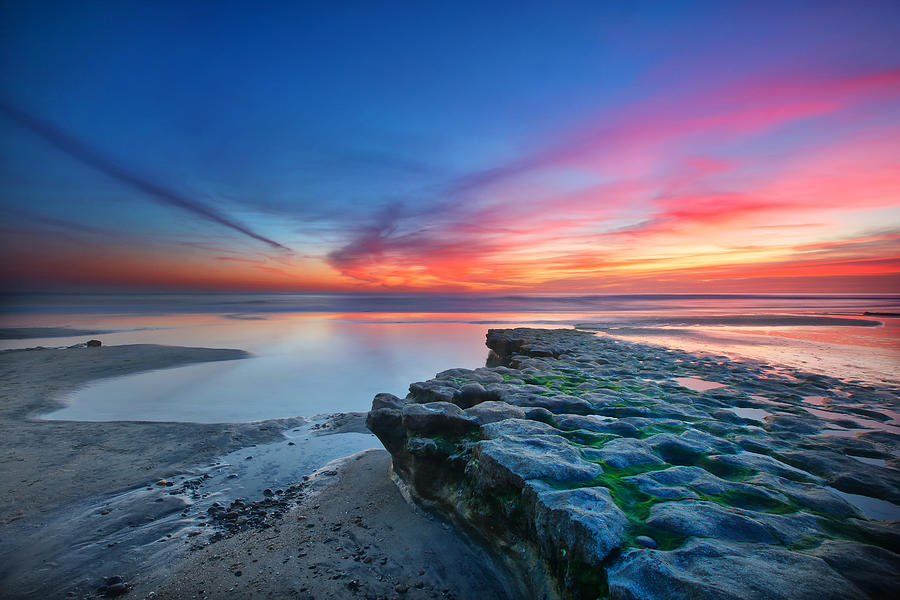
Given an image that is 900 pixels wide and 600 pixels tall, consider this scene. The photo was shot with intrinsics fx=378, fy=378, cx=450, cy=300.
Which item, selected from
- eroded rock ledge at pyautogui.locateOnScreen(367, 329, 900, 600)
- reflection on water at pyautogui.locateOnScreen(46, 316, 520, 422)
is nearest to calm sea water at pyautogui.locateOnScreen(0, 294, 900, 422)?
reflection on water at pyautogui.locateOnScreen(46, 316, 520, 422)

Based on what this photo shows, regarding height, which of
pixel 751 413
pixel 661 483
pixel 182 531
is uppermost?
pixel 661 483

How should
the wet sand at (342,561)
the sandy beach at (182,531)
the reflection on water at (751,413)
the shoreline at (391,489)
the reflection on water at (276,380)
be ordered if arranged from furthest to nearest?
the reflection on water at (276,380)
the reflection on water at (751,413)
the sandy beach at (182,531)
the wet sand at (342,561)
the shoreline at (391,489)

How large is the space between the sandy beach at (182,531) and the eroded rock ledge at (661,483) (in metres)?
0.65

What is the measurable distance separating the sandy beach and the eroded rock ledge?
65 cm

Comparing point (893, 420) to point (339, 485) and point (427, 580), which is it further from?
point (339, 485)

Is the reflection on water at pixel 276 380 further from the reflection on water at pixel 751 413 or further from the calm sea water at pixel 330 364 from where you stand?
the reflection on water at pixel 751 413

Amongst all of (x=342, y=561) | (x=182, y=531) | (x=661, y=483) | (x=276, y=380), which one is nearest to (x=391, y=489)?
(x=342, y=561)

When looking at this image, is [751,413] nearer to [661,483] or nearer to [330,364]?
[661,483]

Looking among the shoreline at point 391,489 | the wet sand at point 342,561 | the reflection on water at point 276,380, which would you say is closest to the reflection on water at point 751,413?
the shoreline at point 391,489

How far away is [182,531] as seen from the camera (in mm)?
5586

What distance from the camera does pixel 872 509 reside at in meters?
4.07

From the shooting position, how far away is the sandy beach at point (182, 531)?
4457 millimetres

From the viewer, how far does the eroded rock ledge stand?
9.30 ft

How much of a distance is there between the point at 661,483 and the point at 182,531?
6580 mm
